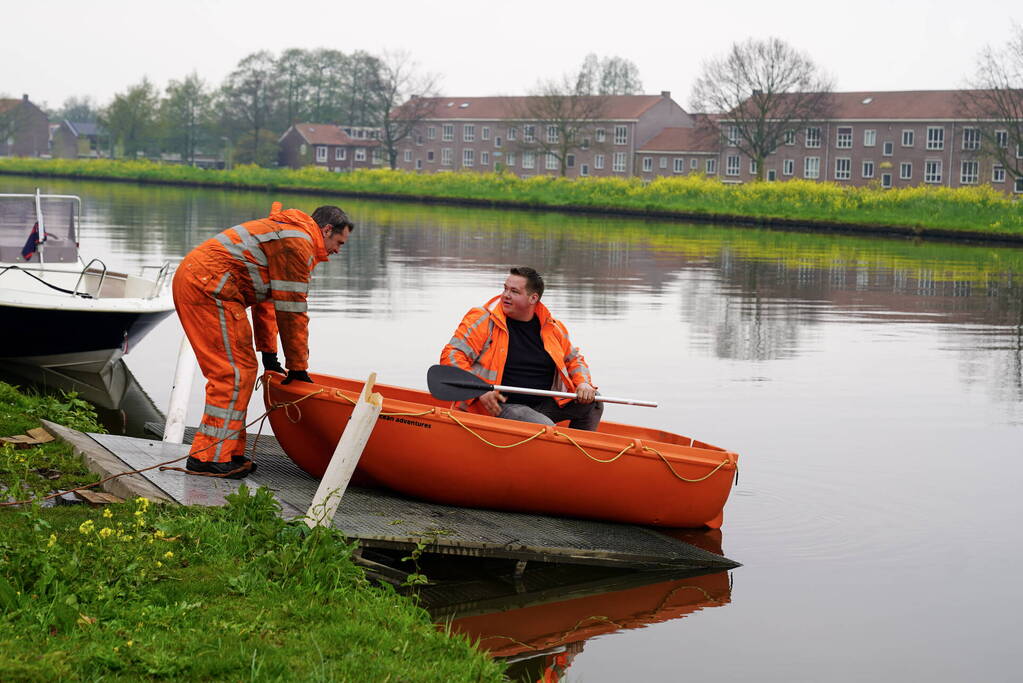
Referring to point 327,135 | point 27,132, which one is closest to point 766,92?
point 327,135

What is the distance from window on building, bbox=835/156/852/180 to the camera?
92.4 metres

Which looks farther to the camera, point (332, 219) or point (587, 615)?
point (332, 219)

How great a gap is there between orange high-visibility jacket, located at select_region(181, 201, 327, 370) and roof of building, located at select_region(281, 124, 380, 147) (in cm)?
11944

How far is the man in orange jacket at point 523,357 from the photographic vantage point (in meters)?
8.63

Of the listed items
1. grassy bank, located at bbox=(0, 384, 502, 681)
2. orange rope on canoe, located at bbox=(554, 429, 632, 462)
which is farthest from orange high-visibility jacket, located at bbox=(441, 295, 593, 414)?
grassy bank, located at bbox=(0, 384, 502, 681)

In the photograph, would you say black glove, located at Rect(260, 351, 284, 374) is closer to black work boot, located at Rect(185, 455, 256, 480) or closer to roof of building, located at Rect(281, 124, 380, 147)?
black work boot, located at Rect(185, 455, 256, 480)

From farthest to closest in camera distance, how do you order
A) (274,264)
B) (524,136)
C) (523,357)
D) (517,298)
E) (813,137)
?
(524,136), (813,137), (523,357), (517,298), (274,264)

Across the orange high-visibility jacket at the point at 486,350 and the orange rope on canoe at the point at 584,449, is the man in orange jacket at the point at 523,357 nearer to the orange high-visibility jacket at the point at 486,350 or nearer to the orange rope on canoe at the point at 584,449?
the orange high-visibility jacket at the point at 486,350

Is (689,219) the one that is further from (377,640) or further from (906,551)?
(377,640)

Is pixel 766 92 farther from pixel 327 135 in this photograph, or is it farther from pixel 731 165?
pixel 327 135

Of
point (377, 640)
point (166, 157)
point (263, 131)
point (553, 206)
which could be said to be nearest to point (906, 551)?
point (377, 640)

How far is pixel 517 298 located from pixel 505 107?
10990 centimetres

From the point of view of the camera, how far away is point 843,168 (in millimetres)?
92688

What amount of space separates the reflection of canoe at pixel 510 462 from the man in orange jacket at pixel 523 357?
0.45 meters
